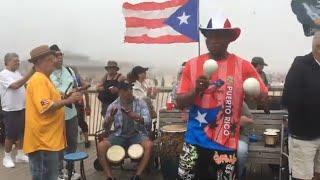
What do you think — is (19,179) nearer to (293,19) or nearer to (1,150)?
(1,150)

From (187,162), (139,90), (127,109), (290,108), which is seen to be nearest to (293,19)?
(139,90)

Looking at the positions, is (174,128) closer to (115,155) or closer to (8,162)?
(115,155)

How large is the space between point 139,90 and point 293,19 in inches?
109

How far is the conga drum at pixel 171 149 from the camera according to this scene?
5.64 m

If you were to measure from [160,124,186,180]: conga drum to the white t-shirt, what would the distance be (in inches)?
102

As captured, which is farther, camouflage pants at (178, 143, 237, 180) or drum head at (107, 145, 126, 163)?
drum head at (107, 145, 126, 163)

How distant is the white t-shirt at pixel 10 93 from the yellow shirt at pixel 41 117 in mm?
3080

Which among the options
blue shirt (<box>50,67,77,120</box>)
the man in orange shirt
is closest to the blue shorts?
blue shirt (<box>50,67,77,120</box>)

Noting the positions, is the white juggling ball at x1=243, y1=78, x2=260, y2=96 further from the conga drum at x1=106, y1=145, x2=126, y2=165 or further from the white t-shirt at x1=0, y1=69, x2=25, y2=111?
the white t-shirt at x1=0, y1=69, x2=25, y2=111

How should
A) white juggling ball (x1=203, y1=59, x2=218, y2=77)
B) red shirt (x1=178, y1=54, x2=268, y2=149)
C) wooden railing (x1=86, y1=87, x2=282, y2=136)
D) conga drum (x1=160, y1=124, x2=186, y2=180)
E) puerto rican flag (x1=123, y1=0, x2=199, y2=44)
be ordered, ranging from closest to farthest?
white juggling ball (x1=203, y1=59, x2=218, y2=77), red shirt (x1=178, y1=54, x2=268, y2=149), conga drum (x1=160, y1=124, x2=186, y2=180), puerto rican flag (x1=123, y1=0, x2=199, y2=44), wooden railing (x1=86, y1=87, x2=282, y2=136)

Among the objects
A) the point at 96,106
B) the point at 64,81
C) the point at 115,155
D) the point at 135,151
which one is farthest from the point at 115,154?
the point at 96,106

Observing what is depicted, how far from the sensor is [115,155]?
5988 mm

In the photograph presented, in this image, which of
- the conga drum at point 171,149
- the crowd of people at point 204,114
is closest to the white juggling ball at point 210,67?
the crowd of people at point 204,114

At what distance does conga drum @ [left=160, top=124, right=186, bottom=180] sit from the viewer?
5645mm
